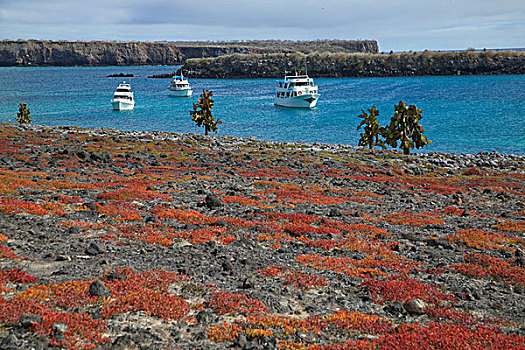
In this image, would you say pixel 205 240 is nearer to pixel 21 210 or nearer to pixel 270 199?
pixel 21 210

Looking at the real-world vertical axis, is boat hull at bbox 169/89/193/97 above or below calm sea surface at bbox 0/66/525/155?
above

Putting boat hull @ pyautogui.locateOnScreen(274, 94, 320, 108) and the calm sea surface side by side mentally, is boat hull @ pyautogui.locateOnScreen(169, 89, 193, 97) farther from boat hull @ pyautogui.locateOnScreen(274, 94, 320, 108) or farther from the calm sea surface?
boat hull @ pyautogui.locateOnScreen(274, 94, 320, 108)

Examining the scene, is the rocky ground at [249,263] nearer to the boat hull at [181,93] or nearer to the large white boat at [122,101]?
the large white boat at [122,101]

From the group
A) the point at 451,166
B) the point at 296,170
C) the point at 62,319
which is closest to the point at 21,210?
the point at 62,319

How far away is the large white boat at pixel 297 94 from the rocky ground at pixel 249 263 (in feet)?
279

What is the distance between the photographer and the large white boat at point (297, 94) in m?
112

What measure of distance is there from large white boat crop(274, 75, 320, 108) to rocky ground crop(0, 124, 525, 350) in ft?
279

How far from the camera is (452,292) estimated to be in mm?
11891

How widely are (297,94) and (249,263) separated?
102m

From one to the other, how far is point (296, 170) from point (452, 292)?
24568 mm

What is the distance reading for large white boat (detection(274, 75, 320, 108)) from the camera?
111688 mm

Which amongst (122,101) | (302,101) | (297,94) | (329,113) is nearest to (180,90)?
(122,101)

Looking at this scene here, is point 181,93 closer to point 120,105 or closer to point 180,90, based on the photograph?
point 180,90

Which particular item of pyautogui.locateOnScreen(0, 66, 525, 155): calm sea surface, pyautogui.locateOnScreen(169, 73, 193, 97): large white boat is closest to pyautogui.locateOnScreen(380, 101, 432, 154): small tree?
pyautogui.locateOnScreen(0, 66, 525, 155): calm sea surface
